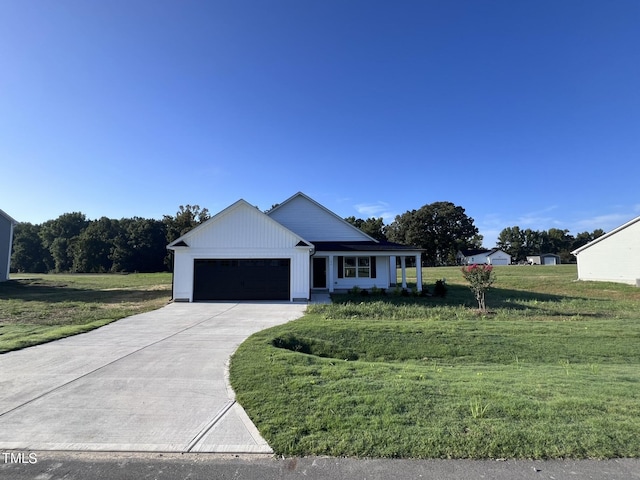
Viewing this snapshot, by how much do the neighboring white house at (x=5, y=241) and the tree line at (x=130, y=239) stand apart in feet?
97.2

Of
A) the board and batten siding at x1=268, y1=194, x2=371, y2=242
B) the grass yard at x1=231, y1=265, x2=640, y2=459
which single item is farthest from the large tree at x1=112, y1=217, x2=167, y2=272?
the grass yard at x1=231, y1=265, x2=640, y2=459

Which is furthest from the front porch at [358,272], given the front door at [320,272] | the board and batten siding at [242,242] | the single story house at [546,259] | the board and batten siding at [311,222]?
the single story house at [546,259]

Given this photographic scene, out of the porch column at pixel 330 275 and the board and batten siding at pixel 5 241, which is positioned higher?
the board and batten siding at pixel 5 241

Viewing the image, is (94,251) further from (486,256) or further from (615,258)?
(486,256)

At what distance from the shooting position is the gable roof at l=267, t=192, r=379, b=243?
23203mm

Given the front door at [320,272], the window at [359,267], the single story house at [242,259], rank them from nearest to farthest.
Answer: the single story house at [242,259]
the window at [359,267]
the front door at [320,272]

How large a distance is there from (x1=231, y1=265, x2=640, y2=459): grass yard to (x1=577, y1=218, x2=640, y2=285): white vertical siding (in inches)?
889

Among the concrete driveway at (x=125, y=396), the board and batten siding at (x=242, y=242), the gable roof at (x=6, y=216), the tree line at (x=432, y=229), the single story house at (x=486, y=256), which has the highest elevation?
the tree line at (x=432, y=229)

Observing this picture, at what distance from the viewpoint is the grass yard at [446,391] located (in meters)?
3.38

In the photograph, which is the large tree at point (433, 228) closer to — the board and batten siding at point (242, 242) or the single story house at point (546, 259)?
the single story house at point (546, 259)

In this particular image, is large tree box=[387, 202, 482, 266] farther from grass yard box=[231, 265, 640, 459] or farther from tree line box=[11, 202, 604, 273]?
grass yard box=[231, 265, 640, 459]

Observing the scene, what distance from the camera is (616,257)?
27.8 metres

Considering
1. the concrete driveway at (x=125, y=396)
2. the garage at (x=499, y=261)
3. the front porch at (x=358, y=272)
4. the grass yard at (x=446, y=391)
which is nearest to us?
the grass yard at (x=446, y=391)

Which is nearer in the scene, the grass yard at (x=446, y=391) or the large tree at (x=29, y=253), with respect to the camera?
the grass yard at (x=446, y=391)
